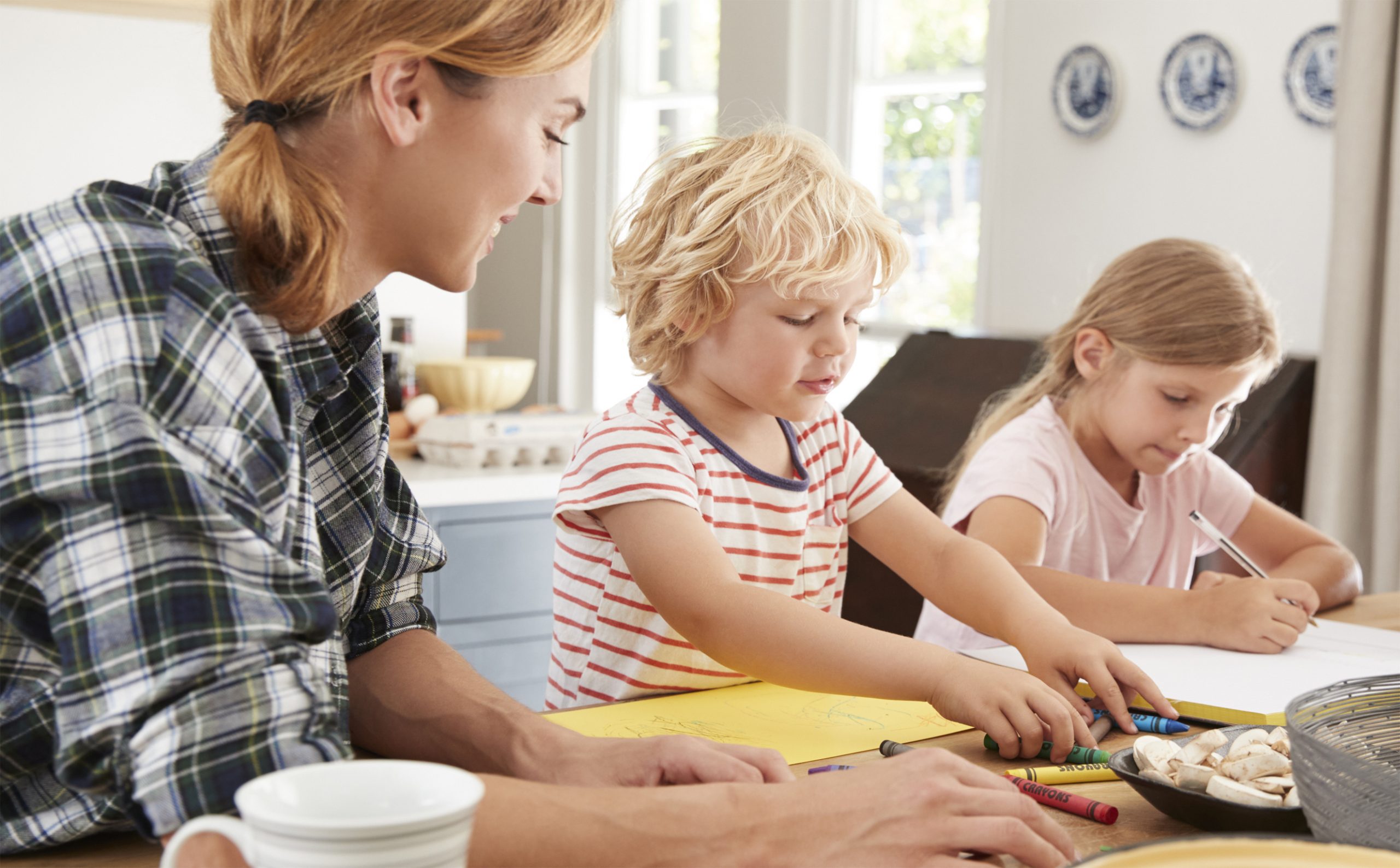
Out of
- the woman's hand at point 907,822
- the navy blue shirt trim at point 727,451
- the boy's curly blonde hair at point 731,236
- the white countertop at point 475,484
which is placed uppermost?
the boy's curly blonde hair at point 731,236

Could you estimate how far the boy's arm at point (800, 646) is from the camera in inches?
36.6

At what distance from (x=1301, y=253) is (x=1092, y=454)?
5.23 feet

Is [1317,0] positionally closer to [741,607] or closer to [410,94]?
[741,607]

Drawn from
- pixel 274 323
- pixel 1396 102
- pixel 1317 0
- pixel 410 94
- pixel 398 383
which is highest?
pixel 1317 0

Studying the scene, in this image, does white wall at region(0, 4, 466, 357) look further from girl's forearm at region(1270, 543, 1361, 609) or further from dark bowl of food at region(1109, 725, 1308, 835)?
dark bowl of food at region(1109, 725, 1308, 835)

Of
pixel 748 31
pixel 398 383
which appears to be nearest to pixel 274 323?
pixel 398 383

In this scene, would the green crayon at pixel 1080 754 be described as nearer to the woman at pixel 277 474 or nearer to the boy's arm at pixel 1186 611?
the woman at pixel 277 474

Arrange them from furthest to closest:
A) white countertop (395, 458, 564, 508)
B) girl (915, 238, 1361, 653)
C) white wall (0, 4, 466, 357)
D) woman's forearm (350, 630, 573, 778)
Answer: white wall (0, 4, 466, 357) < white countertop (395, 458, 564, 508) < girl (915, 238, 1361, 653) < woman's forearm (350, 630, 573, 778)

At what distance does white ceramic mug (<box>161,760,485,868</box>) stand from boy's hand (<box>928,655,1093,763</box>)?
544 mm

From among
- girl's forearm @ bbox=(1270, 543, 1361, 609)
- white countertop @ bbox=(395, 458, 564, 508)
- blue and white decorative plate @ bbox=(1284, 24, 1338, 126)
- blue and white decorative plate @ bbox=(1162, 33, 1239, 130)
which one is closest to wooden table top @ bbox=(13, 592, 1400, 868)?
girl's forearm @ bbox=(1270, 543, 1361, 609)

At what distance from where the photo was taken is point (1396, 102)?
2607mm

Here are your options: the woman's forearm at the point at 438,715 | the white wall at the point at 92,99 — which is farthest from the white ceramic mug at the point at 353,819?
the white wall at the point at 92,99

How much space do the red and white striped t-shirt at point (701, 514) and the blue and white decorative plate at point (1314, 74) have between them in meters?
2.12

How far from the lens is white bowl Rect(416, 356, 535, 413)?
127 inches
